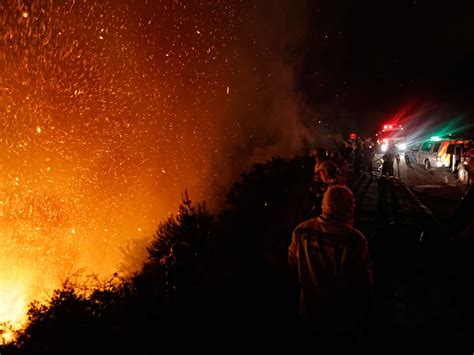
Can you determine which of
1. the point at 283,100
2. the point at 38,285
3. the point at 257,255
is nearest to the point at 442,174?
the point at 283,100

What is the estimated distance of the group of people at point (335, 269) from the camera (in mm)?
1950

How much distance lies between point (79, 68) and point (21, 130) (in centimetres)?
343

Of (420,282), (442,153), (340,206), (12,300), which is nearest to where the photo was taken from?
(340,206)

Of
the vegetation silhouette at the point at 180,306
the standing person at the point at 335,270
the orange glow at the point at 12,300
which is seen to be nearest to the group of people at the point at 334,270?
the standing person at the point at 335,270

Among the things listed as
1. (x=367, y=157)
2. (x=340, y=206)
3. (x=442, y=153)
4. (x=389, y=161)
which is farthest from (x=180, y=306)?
(x=442, y=153)

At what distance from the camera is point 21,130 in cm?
1241

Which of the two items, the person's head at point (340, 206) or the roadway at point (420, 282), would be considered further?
the roadway at point (420, 282)

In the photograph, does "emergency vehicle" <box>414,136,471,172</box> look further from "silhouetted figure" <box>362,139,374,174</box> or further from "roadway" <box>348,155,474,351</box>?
"roadway" <box>348,155,474,351</box>

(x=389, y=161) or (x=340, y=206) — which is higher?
(x=389, y=161)

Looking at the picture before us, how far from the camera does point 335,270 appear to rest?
1.99 metres

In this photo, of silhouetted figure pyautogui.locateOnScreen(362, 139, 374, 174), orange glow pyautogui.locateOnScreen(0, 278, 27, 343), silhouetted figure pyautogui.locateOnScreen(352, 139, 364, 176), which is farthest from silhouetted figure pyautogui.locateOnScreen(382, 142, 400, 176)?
orange glow pyautogui.locateOnScreen(0, 278, 27, 343)

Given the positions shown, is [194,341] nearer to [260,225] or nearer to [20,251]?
[260,225]

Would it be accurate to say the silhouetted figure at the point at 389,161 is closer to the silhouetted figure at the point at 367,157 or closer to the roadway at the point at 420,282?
the silhouetted figure at the point at 367,157

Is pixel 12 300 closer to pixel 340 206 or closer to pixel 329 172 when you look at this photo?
pixel 329 172
